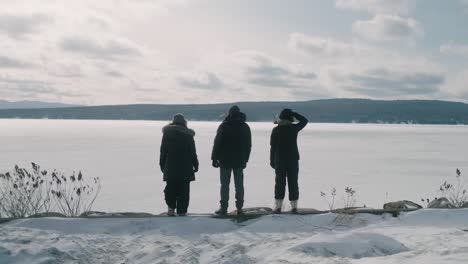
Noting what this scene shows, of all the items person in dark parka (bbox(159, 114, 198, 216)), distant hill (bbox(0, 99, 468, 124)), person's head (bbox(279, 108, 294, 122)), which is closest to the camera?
person in dark parka (bbox(159, 114, 198, 216))

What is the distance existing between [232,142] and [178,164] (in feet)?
3.17

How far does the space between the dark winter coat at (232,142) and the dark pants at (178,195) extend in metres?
0.72

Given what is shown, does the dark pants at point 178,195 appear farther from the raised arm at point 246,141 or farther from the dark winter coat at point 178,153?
the raised arm at point 246,141

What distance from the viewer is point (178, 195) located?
7.66 metres

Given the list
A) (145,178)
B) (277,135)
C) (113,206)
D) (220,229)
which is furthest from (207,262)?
(145,178)

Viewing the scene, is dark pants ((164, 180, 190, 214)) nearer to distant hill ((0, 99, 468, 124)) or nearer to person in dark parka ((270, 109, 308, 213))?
person in dark parka ((270, 109, 308, 213))

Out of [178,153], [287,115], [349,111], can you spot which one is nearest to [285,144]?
[287,115]

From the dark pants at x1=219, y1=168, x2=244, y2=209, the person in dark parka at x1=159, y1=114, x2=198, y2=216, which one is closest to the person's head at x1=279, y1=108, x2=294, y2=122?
the dark pants at x1=219, y1=168, x2=244, y2=209

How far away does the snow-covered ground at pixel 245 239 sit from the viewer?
5.32 metres

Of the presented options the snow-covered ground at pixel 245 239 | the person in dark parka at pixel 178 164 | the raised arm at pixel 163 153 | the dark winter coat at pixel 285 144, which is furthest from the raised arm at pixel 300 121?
the raised arm at pixel 163 153

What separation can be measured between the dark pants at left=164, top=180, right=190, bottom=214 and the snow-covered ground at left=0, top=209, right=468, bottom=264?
1.83 ft

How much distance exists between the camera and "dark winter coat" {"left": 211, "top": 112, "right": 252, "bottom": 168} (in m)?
7.70

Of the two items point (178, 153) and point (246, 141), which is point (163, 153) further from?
point (246, 141)

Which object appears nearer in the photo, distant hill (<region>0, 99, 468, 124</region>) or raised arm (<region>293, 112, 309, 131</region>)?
raised arm (<region>293, 112, 309, 131</region>)
